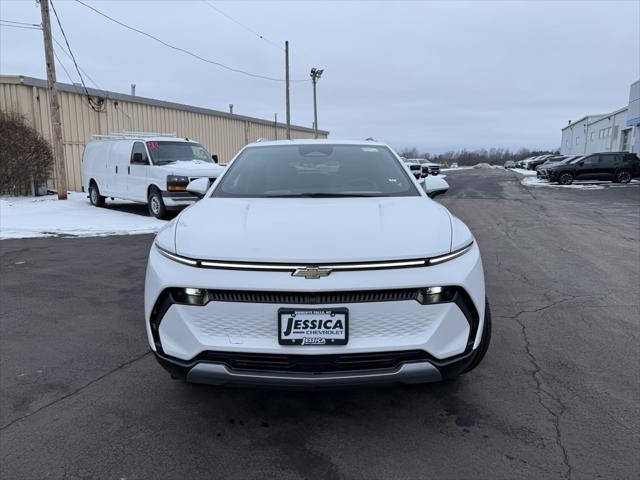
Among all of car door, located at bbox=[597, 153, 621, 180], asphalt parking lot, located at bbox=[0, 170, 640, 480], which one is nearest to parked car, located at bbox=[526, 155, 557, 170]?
car door, located at bbox=[597, 153, 621, 180]

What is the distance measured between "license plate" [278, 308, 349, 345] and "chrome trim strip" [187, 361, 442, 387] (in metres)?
0.17

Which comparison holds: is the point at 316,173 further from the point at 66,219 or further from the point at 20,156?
the point at 20,156

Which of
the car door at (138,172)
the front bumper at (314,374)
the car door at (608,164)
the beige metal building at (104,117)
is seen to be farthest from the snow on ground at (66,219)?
the car door at (608,164)

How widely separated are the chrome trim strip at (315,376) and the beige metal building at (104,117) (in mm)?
16832

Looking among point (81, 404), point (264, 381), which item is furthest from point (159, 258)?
point (81, 404)

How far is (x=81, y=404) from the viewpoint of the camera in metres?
2.94

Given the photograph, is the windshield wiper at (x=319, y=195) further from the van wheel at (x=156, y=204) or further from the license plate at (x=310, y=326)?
the van wheel at (x=156, y=204)

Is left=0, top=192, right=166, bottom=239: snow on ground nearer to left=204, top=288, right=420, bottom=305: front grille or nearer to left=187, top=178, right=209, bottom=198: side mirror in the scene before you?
left=187, top=178, right=209, bottom=198: side mirror

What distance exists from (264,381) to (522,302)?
350cm

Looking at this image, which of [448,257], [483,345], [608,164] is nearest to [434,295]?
[448,257]

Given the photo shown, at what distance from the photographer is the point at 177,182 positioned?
10.7m

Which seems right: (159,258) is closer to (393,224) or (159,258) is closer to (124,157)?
(393,224)

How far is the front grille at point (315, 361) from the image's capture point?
230cm

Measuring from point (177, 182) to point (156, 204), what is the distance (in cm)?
101
